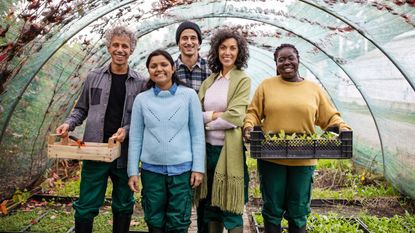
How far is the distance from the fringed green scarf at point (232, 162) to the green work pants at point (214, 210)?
0.08 m

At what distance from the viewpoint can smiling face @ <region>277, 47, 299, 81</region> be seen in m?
3.31

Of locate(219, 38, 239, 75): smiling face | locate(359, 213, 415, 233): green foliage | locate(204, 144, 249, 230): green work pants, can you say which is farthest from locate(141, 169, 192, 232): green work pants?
locate(359, 213, 415, 233): green foliage

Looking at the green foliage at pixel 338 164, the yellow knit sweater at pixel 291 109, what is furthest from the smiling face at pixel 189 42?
the green foliage at pixel 338 164

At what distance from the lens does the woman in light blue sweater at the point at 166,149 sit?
3191mm

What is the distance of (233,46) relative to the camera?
3346 millimetres

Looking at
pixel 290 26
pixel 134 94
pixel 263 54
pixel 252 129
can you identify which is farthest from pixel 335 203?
pixel 263 54

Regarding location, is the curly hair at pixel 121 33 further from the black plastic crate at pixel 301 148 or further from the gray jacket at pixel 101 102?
the black plastic crate at pixel 301 148

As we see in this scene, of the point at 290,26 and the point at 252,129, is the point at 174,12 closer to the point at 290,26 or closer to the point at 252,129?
the point at 290,26

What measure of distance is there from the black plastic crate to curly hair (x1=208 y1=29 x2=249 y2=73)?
0.64 meters

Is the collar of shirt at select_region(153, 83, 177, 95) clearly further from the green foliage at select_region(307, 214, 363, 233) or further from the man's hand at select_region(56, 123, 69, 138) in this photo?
the green foliage at select_region(307, 214, 363, 233)

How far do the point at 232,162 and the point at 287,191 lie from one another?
1.62ft

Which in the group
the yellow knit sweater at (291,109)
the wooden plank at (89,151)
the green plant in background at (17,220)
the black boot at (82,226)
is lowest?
the green plant in background at (17,220)

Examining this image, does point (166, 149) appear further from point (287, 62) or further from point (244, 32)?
point (244, 32)

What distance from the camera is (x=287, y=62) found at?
10.9 feet
